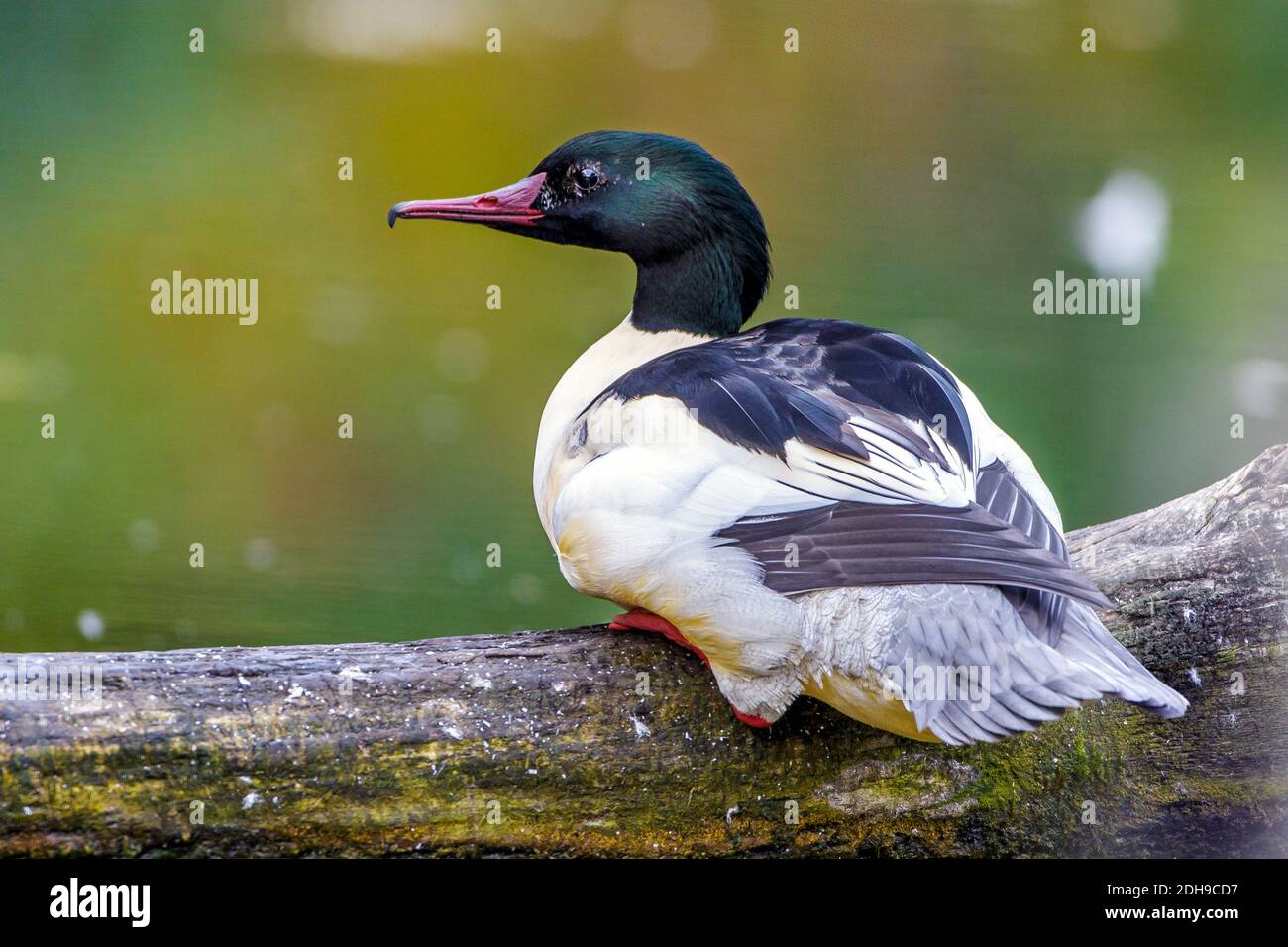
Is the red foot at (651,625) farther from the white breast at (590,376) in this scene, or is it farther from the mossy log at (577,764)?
the white breast at (590,376)

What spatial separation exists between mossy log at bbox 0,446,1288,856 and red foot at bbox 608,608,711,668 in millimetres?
23

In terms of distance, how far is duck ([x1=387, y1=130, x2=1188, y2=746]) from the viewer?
1.77 m

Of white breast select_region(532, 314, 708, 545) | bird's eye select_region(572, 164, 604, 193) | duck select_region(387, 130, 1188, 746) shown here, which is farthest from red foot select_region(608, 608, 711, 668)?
bird's eye select_region(572, 164, 604, 193)

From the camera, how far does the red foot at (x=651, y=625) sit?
2.13m

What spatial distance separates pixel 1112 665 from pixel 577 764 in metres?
0.76

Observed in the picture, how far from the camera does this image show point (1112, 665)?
1774mm

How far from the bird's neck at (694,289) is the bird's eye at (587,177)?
0.18 m

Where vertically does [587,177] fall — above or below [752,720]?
above

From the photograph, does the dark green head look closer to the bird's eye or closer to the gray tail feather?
the bird's eye

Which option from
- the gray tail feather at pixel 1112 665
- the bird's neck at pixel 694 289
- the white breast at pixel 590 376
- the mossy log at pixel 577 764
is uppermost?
the bird's neck at pixel 694 289

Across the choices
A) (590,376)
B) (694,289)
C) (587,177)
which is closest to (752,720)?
(590,376)

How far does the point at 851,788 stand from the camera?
2.06 metres

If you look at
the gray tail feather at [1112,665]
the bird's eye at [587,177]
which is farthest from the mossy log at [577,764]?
the bird's eye at [587,177]

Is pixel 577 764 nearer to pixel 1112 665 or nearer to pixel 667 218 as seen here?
pixel 1112 665
